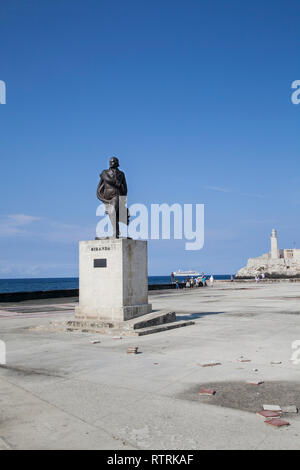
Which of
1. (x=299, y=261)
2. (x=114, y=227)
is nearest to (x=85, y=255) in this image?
(x=114, y=227)

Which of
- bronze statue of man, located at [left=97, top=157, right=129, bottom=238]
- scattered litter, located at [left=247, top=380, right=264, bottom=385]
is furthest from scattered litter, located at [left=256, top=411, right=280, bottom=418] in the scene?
bronze statue of man, located at [left=97, top=157, right=129, bottom=238]

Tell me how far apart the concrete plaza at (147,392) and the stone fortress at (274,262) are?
14864cm

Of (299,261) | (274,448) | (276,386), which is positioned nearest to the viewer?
(274,448)

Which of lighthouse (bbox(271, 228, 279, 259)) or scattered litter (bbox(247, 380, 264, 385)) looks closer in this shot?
scattered litter (bbox(247, 380, 264, 385))

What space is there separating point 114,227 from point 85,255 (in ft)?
4.43

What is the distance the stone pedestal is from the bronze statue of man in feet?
2.34

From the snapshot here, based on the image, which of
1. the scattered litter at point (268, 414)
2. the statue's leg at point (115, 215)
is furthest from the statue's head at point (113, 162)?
the scattered litter at point (268, 414)

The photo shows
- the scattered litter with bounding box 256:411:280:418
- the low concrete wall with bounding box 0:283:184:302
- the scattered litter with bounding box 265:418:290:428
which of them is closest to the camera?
the scattered litter with bounding box 265:418:290:428

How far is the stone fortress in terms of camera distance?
157m

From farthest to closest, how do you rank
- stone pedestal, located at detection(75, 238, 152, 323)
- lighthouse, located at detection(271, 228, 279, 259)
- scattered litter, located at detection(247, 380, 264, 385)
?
lighthouse, located at detection(271, 228, 279, 259)
stone pedestal, located at detection(75, 238, 152, 323)
scattered litter, located at detection(247, 380, 264, 385)

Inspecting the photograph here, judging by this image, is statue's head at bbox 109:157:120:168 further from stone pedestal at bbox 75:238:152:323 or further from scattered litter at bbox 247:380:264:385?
scattered litter at bbox 247:380:264:385

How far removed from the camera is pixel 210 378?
6617 millimetres

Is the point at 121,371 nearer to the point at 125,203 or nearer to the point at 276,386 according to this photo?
the point at 276,386

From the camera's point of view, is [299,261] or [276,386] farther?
[299,261]
